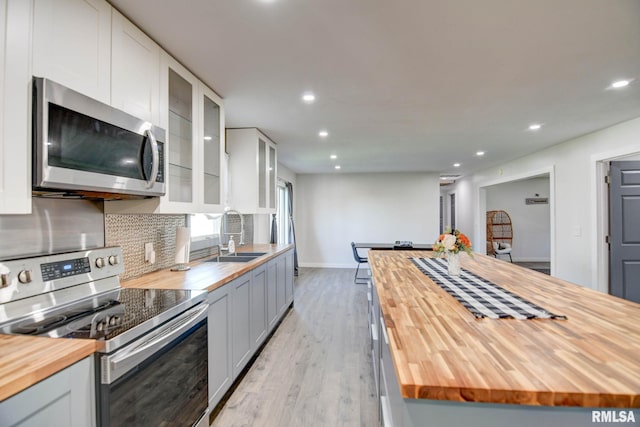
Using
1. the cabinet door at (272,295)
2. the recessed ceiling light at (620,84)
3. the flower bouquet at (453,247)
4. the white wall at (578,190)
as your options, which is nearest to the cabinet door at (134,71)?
the cabinet door at (272,295)

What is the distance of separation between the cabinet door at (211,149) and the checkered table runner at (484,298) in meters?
1.88

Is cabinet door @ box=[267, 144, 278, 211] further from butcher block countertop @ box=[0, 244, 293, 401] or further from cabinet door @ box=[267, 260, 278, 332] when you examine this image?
butcher block countertop @ box=[0, 244, 293, 401]

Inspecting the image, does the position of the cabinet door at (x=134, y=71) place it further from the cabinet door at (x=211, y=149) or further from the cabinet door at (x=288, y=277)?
the cabinet door at (x=288, y=277)

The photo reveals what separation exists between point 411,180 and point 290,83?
19.0 ft

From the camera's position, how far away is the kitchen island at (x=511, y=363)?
85 centimetres

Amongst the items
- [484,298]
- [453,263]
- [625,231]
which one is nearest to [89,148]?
[484,298]

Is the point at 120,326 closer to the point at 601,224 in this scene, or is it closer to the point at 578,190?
the point at 601,224

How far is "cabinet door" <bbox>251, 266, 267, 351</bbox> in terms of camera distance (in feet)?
8.72

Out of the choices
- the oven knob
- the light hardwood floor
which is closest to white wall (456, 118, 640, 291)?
the light hardwood floor

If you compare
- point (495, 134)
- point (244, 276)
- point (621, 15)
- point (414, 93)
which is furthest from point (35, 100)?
point (495, 134)

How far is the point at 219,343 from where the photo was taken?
1997 mm

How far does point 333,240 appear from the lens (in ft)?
25.4

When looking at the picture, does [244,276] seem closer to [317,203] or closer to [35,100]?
[35,100]

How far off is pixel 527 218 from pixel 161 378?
31.2ft
